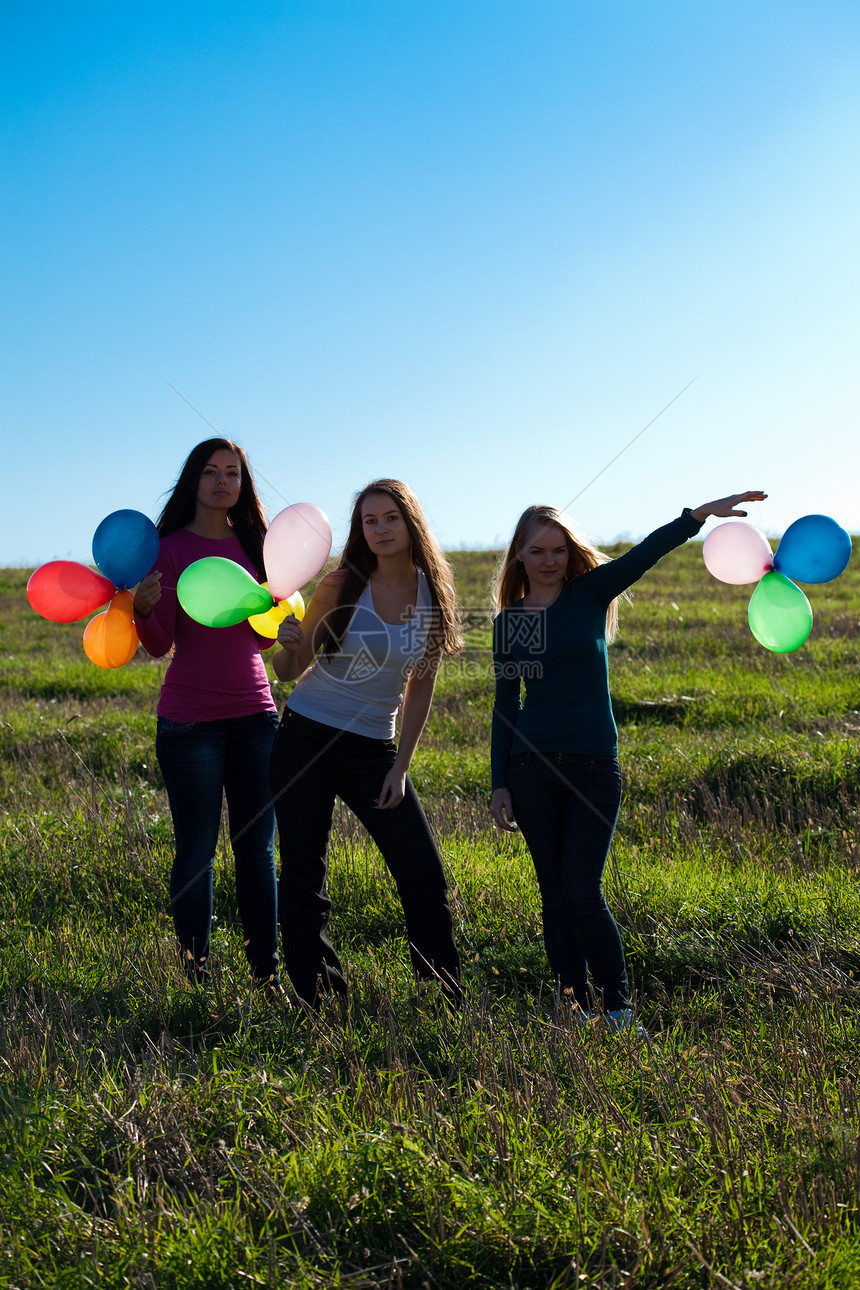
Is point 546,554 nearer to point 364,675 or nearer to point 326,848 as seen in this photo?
point 364,675

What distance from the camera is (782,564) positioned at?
136 inches

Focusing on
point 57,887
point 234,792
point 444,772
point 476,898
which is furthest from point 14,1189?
point 444,772

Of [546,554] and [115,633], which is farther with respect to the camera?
[115,633]

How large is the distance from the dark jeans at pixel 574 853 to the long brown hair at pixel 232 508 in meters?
1.41

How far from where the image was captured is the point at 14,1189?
2.07 metres

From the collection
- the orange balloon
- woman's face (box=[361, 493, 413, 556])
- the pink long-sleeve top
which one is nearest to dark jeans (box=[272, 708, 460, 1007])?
the pink long-sleeve top

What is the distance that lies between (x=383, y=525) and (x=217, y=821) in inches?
51.5

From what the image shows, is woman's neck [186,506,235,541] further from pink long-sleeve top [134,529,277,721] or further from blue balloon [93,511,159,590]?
blue balloon [93,511,159,590]

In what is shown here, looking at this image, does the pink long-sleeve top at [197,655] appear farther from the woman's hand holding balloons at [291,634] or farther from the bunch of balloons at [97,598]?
the woman's hand holding balloons at [291,634]

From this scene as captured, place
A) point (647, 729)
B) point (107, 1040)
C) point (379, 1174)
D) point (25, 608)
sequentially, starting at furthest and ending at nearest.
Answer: point (25, 608) → point (647, 729) → point (107, 1040) → point (379, 1174)

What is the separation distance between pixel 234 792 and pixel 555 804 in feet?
4.06

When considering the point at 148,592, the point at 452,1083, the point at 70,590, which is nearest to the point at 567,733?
the point at 452,1083

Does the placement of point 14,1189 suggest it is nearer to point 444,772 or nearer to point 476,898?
point 476,898

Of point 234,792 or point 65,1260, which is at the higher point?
point 234,792
